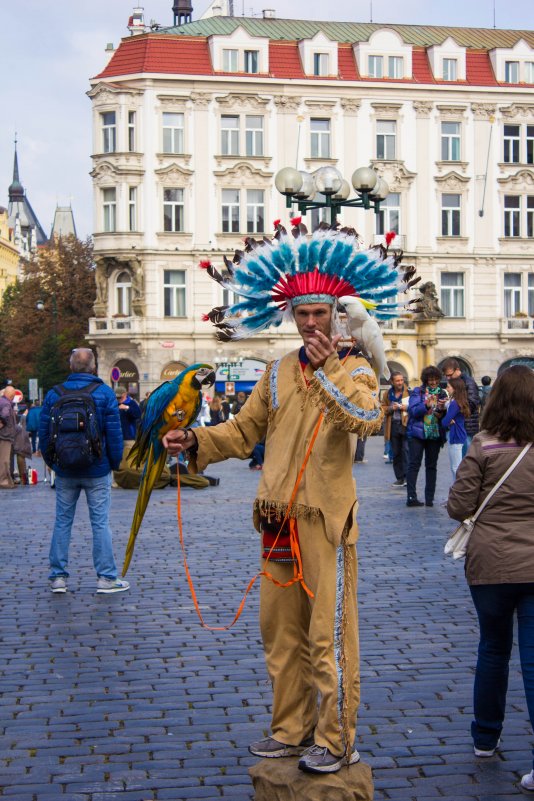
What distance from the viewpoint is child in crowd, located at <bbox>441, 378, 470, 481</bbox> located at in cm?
1534

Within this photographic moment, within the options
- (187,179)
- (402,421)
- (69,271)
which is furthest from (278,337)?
(402,421)

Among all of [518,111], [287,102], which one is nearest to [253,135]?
[287,102]

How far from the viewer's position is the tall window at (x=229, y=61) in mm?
49312

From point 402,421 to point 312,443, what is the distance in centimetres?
1376

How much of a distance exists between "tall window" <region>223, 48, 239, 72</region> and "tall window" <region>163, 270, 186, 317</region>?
8330mm

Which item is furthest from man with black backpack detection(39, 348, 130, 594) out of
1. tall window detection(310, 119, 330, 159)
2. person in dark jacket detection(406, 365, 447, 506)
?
tall window detection(310, 119, 330, 159)

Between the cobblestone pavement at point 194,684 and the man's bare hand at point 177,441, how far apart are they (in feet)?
4.62

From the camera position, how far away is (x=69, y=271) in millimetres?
63219

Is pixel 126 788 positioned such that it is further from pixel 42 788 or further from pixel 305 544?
pixel 305 544

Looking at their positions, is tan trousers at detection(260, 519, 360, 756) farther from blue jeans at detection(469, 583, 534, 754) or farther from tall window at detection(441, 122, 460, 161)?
tall window at detection(441, 122, 460, 161)

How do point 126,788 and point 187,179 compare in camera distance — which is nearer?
point 126,788

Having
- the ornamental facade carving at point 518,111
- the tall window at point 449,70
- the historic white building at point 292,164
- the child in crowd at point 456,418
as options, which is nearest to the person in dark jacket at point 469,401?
the child in crowd at point 456,418

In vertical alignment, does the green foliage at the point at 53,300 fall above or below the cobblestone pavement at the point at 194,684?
above

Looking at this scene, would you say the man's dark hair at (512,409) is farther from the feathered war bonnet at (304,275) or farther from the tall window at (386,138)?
the tall window at (386,138)
